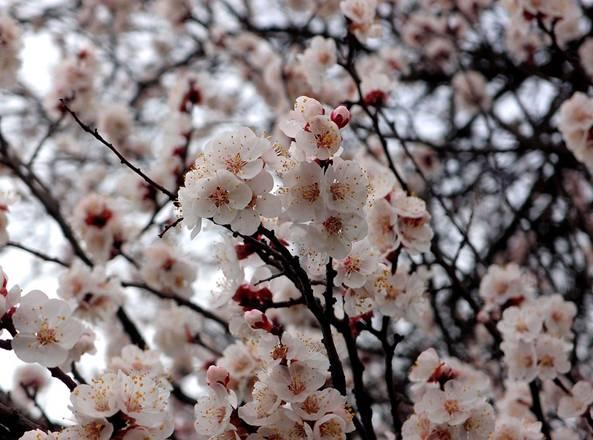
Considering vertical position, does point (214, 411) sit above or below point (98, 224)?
below

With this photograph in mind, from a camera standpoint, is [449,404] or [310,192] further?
[449,404]

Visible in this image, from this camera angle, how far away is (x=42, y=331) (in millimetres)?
1561

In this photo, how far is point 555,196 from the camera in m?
4.24

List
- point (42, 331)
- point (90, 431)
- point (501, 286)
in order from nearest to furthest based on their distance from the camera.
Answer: point (90, 431) < point (42, 331) < point (501, 286)

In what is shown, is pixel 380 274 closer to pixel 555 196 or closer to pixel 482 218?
pixel 555 196

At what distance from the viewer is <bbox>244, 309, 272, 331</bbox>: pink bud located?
1540mm

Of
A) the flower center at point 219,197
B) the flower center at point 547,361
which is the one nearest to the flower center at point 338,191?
the flower center at point 219,197

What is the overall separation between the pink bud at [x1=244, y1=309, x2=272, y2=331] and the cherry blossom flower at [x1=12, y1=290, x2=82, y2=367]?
44 cm

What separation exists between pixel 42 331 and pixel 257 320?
50cm

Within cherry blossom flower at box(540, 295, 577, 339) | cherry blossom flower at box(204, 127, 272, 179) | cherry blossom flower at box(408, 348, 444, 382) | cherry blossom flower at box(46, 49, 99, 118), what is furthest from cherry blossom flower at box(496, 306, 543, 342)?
cherry blossom flower at box(46, 49, 99, 118)

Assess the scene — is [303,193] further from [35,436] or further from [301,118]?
[35,436]

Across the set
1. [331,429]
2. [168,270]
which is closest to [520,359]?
[331,429]

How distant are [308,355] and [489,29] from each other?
468 cm

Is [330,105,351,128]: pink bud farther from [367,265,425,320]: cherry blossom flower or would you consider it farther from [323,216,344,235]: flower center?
[367,265,425,320]: cherry blossom flower
